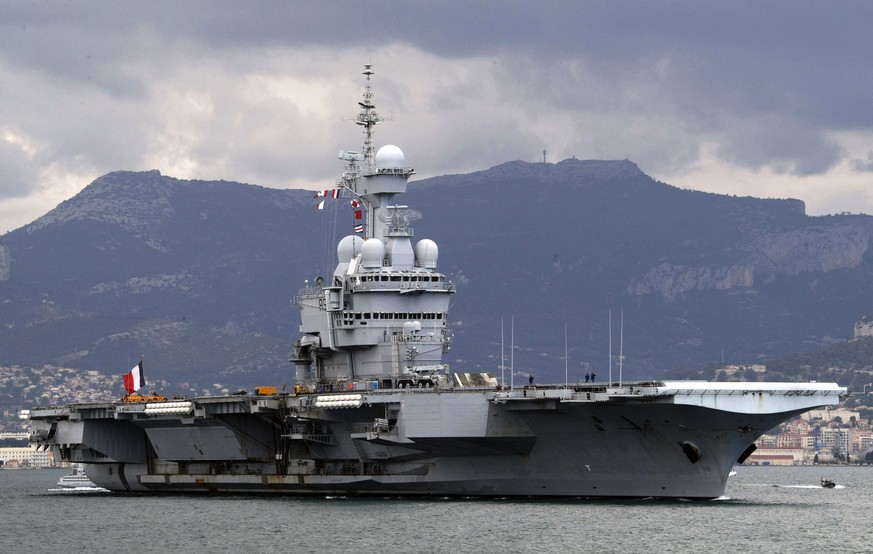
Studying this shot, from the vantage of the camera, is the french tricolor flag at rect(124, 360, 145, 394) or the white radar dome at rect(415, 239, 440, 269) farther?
the french tricolor flag at rect(124, 360, 145, 394)

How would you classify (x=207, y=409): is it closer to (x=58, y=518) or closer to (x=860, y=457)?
(x=58, y=518)

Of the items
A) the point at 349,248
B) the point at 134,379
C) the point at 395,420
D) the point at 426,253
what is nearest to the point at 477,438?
the point at 395,420

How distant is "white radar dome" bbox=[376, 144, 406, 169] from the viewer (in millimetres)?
50344

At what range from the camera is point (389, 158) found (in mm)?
50375

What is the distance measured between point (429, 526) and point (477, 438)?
412 cm

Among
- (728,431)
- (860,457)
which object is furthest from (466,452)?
(860,457)

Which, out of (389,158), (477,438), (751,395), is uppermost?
(389,158)

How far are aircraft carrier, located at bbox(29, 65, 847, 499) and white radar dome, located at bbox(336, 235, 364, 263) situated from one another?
4 cm

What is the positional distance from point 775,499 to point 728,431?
15.9 m

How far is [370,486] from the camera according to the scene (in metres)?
45.8

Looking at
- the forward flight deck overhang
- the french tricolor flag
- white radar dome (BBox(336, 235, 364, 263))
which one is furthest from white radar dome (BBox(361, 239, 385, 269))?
the forward flight deck overhang

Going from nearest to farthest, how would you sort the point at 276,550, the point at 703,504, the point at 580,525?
1. the point at 276,550
2. the point at 580,525
3. the point at 703,504

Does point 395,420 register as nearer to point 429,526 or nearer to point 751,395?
point 429,526

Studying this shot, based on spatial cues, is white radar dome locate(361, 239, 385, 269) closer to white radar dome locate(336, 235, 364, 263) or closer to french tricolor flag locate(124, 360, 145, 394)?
white radar dome locate(336, 235, 364, 263)
